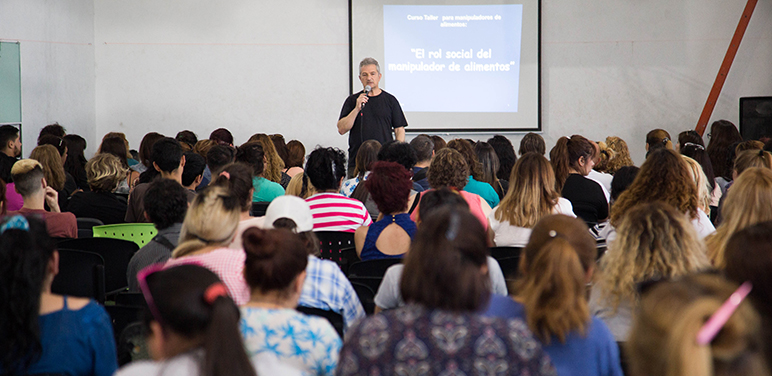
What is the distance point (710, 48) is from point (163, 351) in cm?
945

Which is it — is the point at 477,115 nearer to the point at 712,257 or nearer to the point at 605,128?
the point at 605,128

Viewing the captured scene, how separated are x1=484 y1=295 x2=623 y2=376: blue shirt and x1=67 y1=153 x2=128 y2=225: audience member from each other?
3.34 meters

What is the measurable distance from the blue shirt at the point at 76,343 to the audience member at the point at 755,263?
4.90 ft

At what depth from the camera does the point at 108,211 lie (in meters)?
4.25

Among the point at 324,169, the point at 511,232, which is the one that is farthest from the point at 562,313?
the point at 324,169

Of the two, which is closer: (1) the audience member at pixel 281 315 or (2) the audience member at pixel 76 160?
(1) the audience member at pixel 281 315

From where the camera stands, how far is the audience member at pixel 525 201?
3307 millimetres

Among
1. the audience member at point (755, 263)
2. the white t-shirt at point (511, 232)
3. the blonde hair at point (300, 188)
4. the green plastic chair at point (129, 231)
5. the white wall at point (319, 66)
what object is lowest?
the green plastic chair at point (129, 231)

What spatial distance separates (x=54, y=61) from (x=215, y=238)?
6596mm

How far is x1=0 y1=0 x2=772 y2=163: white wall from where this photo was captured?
8906 mm

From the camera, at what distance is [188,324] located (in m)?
1.32

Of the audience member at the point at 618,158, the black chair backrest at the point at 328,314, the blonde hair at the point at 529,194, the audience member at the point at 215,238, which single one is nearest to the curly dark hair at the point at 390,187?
the blonde hair at the point at 529,194

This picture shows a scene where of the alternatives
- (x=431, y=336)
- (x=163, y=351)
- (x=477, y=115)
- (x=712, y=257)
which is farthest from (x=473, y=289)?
(x=477, y=115)

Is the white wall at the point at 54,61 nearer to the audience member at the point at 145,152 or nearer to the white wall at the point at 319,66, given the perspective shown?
the white wall at the point at 319,66
